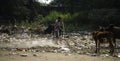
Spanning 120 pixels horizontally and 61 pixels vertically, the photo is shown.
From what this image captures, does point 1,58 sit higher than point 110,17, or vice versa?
point 110,17

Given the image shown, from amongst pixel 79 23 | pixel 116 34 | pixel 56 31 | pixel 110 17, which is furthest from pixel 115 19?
pixel 116 34

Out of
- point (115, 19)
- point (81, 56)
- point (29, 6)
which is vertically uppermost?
point (29, 6)

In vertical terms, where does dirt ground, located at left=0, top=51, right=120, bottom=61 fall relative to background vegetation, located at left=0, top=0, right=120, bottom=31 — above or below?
below

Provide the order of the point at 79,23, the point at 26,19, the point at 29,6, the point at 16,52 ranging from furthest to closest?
the point at 29,6
the point at 26,19
the point at 79,23
the point at 16,52

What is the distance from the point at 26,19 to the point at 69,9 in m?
7.05

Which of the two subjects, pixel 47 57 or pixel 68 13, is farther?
pixel 68 13

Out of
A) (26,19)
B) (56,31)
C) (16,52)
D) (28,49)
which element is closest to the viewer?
(16,52)

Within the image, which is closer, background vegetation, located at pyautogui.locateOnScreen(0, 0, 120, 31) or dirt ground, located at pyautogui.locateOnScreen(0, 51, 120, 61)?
dirt ground, located at pyautogui.locateOnScreen(0, 51, 120, 61)

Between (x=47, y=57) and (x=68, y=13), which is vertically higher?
(x=68, y=13)

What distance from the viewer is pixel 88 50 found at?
51.3 ft

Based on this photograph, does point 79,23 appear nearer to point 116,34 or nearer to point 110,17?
point 110,17

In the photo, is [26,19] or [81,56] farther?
[26,19]

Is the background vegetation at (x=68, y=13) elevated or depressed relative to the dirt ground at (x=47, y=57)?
elevated

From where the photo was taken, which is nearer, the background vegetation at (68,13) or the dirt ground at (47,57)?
the dirt ground at (47,57)
